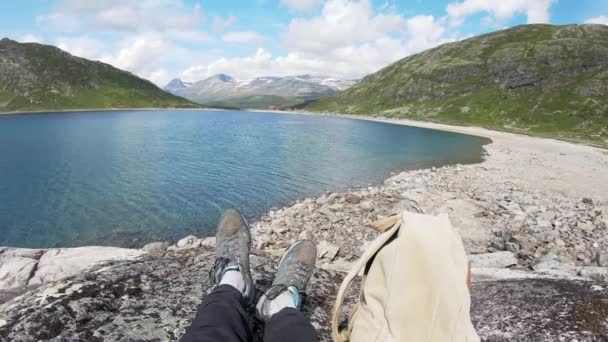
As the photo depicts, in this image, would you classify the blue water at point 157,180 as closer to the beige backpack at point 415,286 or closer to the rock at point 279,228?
the rock at point 279,228

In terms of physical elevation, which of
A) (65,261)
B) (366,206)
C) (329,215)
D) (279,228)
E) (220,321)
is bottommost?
(279,228)

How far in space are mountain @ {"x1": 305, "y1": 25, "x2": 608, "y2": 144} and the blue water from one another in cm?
6096

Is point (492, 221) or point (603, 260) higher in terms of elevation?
point (603, 260)

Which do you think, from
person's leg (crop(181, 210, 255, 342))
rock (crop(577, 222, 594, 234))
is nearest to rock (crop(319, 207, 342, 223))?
rock (crop(577, 222, 594, 234))

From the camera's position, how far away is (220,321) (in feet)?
13.2

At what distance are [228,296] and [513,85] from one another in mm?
158886

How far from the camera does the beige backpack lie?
3.53 m

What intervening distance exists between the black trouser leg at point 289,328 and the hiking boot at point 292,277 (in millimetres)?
299

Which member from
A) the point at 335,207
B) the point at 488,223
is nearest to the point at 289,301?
the point at 335,207

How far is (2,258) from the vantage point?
11.0m

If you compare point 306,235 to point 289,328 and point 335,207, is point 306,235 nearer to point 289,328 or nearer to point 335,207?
point 335,207

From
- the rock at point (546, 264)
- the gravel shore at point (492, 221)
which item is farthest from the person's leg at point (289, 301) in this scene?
the rock at point (546, 264)

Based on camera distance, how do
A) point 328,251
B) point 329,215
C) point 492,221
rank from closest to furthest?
1. point 328,251
2. point 492,221
3. point 329,215

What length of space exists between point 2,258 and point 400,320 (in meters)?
13.0
